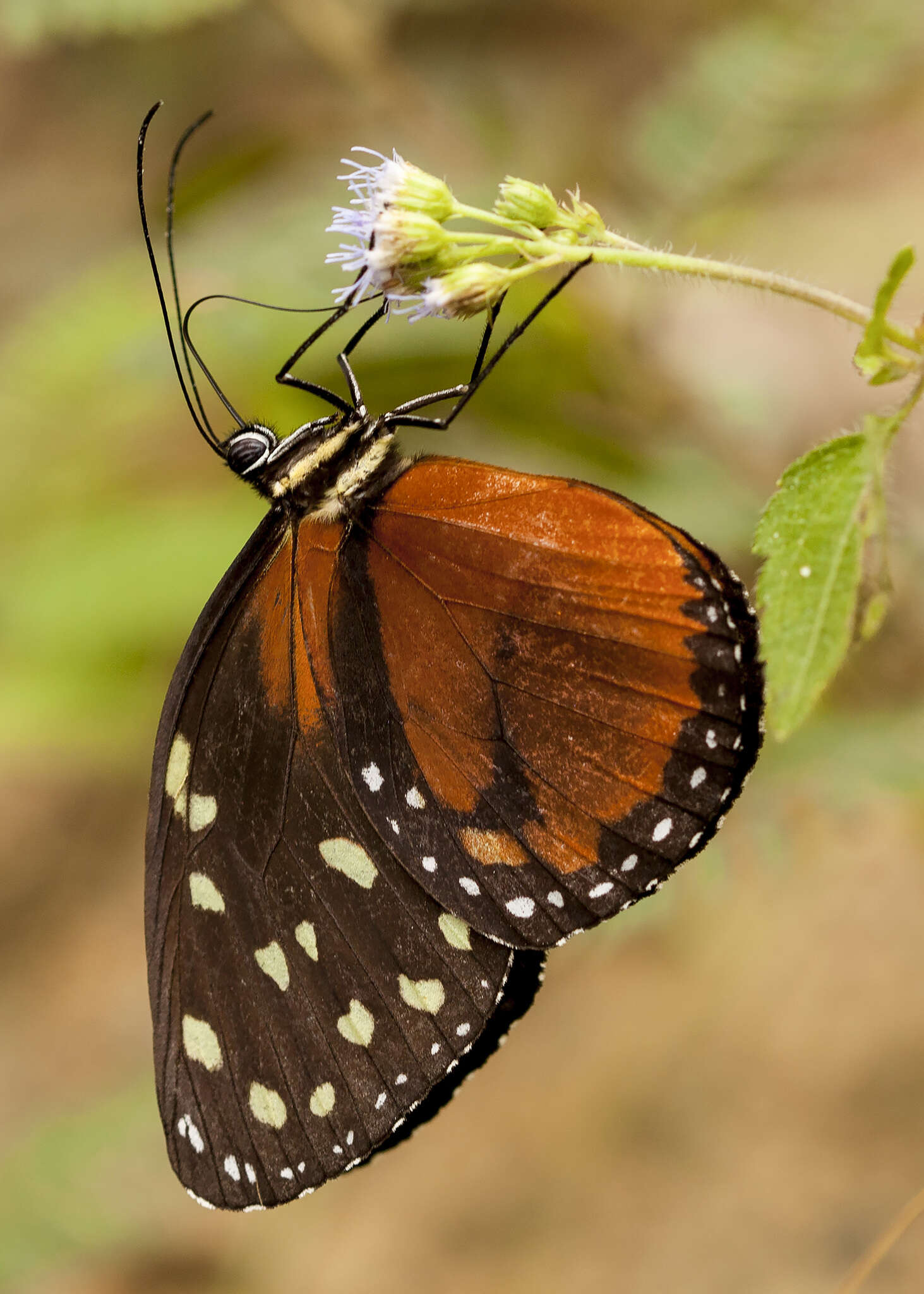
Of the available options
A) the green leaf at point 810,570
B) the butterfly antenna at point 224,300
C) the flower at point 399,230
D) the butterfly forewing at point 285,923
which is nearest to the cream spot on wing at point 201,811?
the butterfly forewing at point 285,923

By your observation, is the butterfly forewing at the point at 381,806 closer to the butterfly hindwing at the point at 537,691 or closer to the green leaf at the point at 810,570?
the butterfly hindwing at the point at 537,691

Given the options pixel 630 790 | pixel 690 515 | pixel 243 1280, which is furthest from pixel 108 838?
pixel 630 790

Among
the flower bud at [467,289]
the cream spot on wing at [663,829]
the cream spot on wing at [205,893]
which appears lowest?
the cream spot on wing at [663,829]

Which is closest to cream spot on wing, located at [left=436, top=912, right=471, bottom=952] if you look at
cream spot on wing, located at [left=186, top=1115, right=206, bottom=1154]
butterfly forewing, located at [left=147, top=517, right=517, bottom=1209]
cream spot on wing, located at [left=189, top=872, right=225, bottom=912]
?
butterfly forewing, located at [left=147, top=517, right=517, bottom=1209]

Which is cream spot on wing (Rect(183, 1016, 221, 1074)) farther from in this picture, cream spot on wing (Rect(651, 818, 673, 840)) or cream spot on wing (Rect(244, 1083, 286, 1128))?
cream spot on wing (Rect(651, 818, 673, 840))

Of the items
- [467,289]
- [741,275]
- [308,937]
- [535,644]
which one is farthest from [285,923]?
[741,275]

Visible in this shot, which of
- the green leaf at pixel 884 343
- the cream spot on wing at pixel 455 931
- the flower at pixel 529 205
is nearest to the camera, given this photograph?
the green leaf at pixel 884 343

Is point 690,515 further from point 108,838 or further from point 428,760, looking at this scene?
point 108,838
